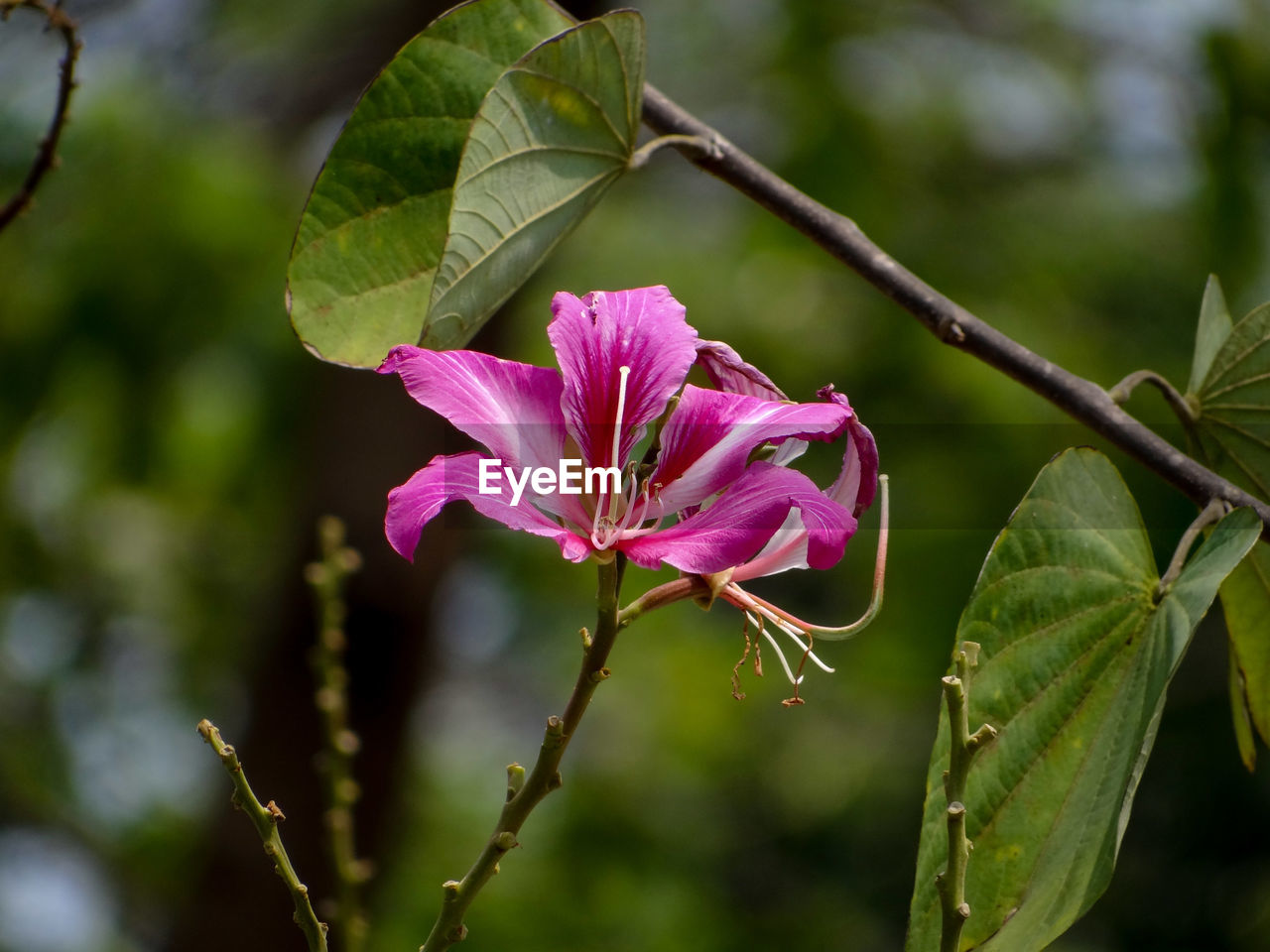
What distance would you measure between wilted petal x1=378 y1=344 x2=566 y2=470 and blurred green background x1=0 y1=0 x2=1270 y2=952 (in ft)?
4.99

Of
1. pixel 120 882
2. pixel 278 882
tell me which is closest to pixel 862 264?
pixel 278 882

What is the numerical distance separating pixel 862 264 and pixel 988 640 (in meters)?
0.25

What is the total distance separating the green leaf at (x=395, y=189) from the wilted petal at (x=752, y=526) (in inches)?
10.3

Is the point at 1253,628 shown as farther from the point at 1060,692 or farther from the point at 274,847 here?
the point at 274,847

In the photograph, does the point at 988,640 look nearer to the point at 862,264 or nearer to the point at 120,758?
the point at 862,264

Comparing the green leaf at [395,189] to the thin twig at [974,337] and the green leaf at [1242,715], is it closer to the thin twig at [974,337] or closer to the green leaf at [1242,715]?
the thin twig at [974,337]

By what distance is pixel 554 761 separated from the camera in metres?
0.53

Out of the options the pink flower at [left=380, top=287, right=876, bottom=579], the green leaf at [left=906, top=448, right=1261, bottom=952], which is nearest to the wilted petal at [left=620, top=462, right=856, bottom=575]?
the pink flower at [left=380, top=287, right=876, bottom=579]

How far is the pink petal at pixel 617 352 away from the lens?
55 centimetres

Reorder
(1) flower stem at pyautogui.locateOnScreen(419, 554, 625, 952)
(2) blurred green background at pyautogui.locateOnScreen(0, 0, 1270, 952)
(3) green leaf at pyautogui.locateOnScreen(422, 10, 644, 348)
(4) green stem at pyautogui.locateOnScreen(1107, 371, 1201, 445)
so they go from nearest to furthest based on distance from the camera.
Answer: (1) flower stem at pyautogui.locateOnScreen(419, 554, 625, 952) < (3) green leaf at pyautogui.locateOnScreen(422, 10, 644, 348) < (4) green stem at pyautogui.locateOnScreen(1107, 371, 1201, 445) < (2) blurred green background at pyautogui.locateOnScreen(0, 0, 1270, 952)

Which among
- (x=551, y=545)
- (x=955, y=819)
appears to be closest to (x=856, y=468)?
(x=955, y=819)

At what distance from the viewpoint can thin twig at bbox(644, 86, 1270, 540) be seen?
2.31 feet

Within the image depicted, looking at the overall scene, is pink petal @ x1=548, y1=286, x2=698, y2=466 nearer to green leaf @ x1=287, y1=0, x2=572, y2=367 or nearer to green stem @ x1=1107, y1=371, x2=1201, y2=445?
green leaf @ x1=287, y1=0, x2=572, y2=367

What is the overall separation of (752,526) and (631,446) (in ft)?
0.28
